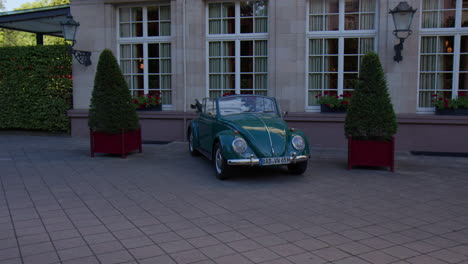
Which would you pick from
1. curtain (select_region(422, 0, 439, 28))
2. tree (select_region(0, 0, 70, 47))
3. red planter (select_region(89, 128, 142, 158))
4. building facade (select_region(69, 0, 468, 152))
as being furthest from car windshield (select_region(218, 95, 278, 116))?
tree (select_region(0, 0, 70, 47))

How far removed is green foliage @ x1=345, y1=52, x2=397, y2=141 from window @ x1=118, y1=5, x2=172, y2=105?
6.47m

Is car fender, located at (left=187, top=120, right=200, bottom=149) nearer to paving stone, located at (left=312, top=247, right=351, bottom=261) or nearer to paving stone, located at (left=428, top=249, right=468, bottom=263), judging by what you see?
paving stone, located at (left=312, top=247, right=351, bottom=261)

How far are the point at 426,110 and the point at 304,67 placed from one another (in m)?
3.42

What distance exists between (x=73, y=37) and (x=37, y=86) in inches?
91.9

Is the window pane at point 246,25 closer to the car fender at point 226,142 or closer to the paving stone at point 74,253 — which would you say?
the car fender at point 226,142

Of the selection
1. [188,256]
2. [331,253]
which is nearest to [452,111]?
[331,253]

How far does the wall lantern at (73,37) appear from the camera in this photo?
12008mm

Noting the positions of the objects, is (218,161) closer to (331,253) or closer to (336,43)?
(331,253)

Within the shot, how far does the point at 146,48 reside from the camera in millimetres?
13078

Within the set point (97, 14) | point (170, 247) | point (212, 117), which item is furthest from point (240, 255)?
point (97, 14)

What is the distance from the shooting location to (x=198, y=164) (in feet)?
29.7

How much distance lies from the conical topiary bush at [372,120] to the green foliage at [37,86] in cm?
920

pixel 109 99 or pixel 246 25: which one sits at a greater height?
pixel 246 25

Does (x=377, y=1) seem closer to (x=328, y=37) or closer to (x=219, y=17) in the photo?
(x=328, y=37)
